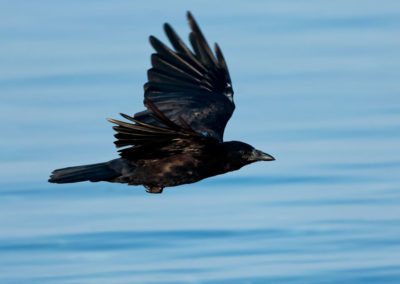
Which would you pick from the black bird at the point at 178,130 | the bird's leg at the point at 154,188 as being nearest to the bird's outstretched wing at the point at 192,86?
the black bird at the point at 178,130

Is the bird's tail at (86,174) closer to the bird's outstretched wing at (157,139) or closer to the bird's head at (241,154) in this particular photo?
the bird's outstretched wing at (157,139)

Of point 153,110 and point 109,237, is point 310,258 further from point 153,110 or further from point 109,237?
point 153,110

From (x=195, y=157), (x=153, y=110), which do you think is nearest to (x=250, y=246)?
(x=195, y=157)

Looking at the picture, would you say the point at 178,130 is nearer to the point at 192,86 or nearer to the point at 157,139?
the point at 157,139

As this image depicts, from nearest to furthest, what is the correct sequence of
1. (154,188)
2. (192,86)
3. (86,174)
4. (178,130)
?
(178,130) < (86,174) < (154,188) < (192,86)

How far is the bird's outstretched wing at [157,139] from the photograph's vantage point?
55.3 ft

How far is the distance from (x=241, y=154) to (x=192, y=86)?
1.20 metres

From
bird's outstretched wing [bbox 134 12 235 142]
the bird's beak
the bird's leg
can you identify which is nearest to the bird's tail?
the bird's leg

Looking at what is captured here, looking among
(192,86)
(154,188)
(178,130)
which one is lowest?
(154,188)

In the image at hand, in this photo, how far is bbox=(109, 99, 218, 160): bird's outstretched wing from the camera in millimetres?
16859

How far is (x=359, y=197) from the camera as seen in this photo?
806 inches

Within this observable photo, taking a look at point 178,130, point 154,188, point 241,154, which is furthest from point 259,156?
point 178,130

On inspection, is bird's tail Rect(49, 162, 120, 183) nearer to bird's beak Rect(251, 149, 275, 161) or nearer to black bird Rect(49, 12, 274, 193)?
black bird Rect(49, 12, 274, 193)

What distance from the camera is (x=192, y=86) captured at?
1902 cm
